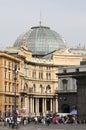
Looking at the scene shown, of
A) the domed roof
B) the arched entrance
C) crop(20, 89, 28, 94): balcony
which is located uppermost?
the domed roof

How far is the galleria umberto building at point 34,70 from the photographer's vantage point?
401ft

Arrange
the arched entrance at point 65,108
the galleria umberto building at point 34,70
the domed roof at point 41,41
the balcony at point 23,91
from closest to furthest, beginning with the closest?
the arched entrance at point 65,108, the galleria umberto building at point 34,70, the balcony at point 23,91, the domed roof at point 41,41

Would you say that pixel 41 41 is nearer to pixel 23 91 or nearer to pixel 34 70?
pixel 34 70

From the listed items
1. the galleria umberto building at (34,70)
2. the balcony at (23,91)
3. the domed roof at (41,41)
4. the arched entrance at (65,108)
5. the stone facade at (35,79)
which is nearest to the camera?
the arched entrance at (65,108)

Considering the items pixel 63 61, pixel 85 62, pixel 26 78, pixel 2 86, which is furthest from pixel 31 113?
pixel 85 62

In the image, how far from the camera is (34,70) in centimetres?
16012

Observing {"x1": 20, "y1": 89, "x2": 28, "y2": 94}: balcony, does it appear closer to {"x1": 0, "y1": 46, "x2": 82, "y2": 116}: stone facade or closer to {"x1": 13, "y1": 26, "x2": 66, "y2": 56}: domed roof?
{"x1": 0, "y1": 46, "x2": 82, "y2": 116}: stone facade

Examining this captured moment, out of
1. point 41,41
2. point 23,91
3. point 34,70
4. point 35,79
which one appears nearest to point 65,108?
point 23,91

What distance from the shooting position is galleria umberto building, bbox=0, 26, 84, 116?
401 feet

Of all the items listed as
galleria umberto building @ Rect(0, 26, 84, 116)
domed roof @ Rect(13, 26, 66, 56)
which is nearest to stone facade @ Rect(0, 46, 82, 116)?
galleria umberto building @ Rect(0, 26, 84, 116)

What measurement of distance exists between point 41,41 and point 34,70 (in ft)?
87.9

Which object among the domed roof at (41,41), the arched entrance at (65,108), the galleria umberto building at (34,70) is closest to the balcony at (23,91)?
the galleria umberto building at (34,70)


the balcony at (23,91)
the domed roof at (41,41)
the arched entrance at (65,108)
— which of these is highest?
the domed roof at (41,41)

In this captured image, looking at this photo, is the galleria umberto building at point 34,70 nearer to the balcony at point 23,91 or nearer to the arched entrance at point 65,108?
the balcony at point 23,91
